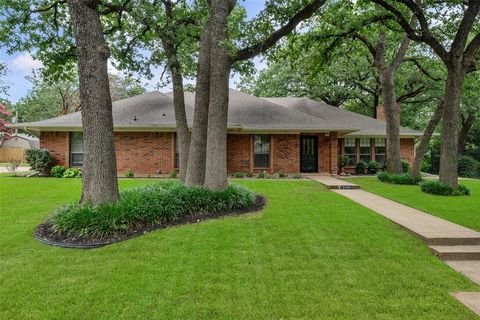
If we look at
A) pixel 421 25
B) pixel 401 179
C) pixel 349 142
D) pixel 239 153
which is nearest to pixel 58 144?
pixel 239 153

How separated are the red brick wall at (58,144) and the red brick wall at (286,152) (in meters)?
10.7

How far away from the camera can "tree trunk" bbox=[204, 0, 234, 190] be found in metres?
7.77

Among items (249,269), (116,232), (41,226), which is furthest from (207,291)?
(41,226)

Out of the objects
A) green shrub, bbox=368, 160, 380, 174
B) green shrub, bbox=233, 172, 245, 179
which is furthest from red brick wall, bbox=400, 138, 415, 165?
green shrub, bbox=233, 172, 245, 179

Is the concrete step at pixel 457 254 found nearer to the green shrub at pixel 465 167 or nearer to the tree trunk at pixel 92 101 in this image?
the tree trunk at pixel 92 101

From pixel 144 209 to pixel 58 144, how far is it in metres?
12.3

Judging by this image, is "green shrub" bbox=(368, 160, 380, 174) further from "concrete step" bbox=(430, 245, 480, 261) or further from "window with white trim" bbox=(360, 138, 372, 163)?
"concrete step" bbox=(430, 245, 480, 261)

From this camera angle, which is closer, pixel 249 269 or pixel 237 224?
pixel 249 269

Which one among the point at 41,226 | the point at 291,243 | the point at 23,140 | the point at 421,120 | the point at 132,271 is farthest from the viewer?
the point at 23,140

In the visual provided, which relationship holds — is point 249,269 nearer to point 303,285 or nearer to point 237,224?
point 303,285

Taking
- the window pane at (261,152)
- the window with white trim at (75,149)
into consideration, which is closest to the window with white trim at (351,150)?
the window pane at (261,152)

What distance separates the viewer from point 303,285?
3.60m

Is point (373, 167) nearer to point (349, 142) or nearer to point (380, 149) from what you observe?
point (380, 149)

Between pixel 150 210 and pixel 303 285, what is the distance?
359 cm
